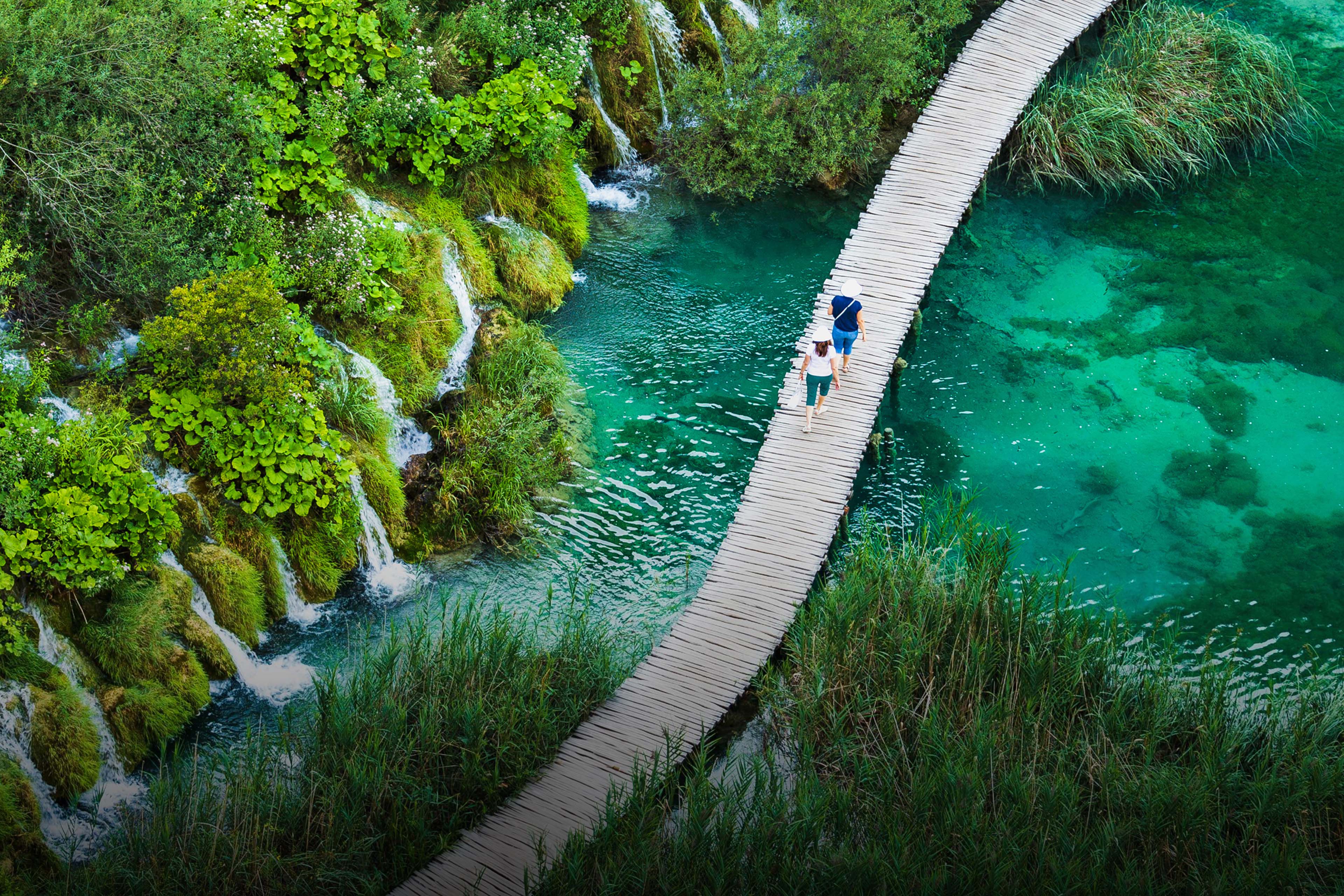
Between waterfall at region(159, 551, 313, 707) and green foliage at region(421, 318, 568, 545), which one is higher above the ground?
green foliage at region(421, 318, 568, 545)

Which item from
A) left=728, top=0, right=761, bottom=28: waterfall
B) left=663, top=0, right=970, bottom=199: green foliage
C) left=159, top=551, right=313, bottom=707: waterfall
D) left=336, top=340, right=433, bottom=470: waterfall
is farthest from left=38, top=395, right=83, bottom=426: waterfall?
left=728, top=0, right=761, bottom=28: waterfall

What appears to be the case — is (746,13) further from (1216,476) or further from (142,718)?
(142,718)

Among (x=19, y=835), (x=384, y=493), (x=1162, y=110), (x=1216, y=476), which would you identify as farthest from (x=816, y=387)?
(x=1162, y=110)

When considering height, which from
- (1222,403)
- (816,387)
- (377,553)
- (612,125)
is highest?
(612,125)

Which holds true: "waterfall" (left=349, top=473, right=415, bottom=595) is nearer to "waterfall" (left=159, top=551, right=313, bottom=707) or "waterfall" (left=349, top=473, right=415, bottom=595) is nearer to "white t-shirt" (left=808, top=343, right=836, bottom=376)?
"waterfall" (left=159, top=551, right=313, bottom=707)

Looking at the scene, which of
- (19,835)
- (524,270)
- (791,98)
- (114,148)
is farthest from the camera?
(791,98)

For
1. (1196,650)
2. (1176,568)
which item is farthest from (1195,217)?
(1196,650)

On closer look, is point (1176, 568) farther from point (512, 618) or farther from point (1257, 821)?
point (512, 618)
